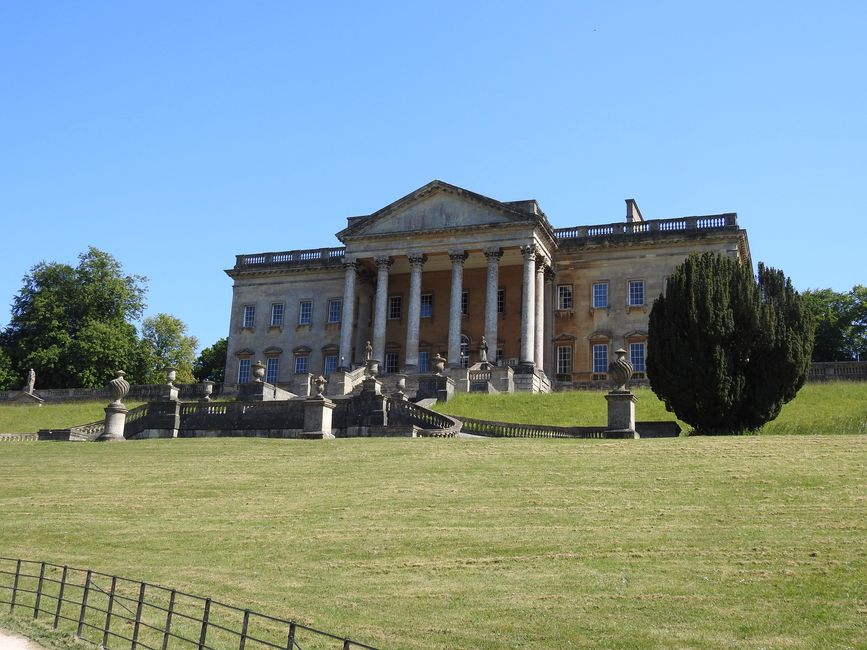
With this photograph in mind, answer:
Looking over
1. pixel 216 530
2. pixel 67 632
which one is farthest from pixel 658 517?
pixel 67 632

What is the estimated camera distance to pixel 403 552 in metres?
17.4

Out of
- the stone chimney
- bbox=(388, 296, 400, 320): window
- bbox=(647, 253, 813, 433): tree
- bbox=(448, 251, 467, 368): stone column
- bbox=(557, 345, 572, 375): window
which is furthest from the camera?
the stone chimney

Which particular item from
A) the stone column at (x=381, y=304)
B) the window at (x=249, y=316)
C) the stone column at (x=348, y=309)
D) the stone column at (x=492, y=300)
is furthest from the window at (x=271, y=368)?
the stone column at (x=492, y=300)

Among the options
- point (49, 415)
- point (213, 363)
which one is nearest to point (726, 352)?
point (49, 415)

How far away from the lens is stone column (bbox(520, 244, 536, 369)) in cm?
5390

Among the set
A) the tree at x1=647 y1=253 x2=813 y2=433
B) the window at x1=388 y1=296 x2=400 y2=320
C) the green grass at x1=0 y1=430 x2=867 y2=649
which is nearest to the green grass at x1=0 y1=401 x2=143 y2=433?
the window at x1=388 y1=296 x2=400 y2=320

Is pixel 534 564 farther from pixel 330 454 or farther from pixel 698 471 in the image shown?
pixel 330 454

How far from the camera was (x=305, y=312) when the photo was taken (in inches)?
2596

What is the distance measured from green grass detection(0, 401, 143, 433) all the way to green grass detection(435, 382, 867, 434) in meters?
19.0

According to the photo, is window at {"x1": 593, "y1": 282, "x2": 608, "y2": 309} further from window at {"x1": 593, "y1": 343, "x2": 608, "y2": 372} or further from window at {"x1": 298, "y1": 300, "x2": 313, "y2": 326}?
window at {"x1": 298, "y1": 300, "x2": 313, "y2": 326}

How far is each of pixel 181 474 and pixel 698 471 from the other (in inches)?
523

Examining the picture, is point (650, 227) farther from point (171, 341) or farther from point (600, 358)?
point (171, 341)

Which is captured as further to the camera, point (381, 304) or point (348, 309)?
point (348, 309)

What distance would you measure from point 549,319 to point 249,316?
20.4m
